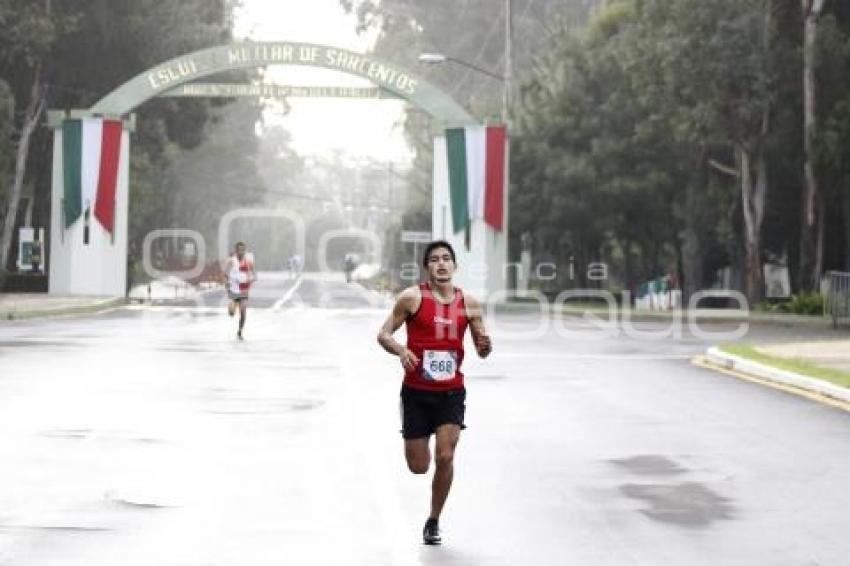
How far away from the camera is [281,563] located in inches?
384

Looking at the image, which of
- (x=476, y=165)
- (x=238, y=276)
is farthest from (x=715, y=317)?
(x=238, y=276)

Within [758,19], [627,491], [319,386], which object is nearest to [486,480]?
[627,491]

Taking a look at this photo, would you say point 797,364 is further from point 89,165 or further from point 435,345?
point 89,165

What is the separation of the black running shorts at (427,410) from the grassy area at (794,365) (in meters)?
11.4

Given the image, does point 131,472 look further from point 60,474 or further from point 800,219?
point 800,219

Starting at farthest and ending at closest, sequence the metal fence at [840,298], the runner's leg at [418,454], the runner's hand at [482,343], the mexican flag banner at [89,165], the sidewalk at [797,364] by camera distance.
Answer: the mexican flag banner at [89,165]
the metal fence at [840,298]
the sidewalk at [797,364]
the runner's hand at [482,343]
the runner's leg at [418,454]

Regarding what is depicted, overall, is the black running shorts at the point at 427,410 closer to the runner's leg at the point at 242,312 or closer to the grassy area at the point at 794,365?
the grassy area at the point at 794,365

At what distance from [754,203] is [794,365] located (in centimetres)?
2699

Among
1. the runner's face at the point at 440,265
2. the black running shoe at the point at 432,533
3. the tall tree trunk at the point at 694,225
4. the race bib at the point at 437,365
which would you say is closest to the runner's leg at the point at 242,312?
the runner's face at the point at 440,265

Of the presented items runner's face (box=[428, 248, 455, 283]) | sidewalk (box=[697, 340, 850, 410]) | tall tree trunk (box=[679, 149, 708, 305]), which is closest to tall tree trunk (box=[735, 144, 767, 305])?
tall tree trunk (box=[679, 149, 708, 305])

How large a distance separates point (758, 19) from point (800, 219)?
7734mm

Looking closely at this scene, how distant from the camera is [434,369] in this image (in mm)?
10594

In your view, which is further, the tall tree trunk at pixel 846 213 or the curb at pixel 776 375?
the tall tree trunk at pixel 846 213

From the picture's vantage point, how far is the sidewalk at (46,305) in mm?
41281
